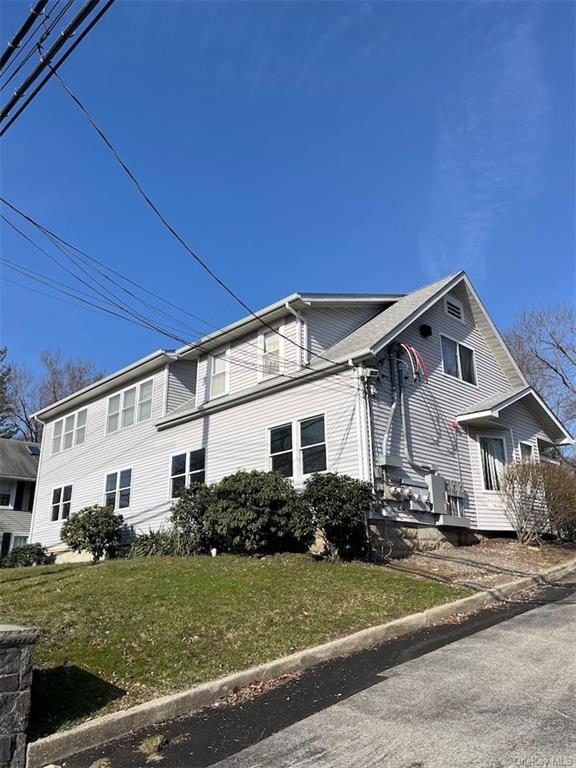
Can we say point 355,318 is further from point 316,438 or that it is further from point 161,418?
point 161,418

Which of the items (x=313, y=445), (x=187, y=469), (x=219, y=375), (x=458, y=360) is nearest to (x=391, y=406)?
(x=313, y=445)

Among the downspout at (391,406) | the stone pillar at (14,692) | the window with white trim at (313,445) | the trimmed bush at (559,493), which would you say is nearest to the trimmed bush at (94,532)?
the window with white trim at (313,445)

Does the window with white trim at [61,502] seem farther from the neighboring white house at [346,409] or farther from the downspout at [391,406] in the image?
the downspout at [391,406]

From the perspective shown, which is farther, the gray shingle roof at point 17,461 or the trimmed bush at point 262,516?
the gray shingle roof at point 17,461

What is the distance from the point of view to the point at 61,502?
24312 millimetres

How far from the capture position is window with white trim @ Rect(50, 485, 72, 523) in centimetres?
2395

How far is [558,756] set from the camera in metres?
3.88

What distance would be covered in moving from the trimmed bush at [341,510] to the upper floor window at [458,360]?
646 centimetres

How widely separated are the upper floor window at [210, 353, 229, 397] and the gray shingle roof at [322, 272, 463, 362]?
12.3ft

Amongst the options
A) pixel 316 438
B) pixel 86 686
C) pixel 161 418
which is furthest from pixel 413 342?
pixel 86 686

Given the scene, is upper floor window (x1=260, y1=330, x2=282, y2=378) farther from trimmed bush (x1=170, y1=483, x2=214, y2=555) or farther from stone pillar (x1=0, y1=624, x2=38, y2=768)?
stone pillar (x1=0, y1=624, x2=38, y2=768)

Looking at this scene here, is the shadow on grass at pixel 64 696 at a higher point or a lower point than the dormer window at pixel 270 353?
lower

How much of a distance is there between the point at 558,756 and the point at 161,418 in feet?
56.5

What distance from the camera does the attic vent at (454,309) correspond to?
1803 cm
